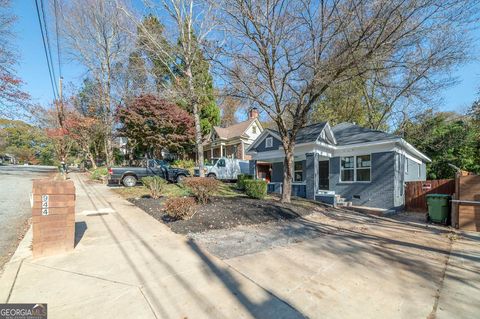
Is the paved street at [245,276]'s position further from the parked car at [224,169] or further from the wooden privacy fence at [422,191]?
the parked car at [224,169]

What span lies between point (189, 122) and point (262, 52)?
13801 mm

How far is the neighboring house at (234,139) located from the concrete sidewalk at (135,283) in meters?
20.8

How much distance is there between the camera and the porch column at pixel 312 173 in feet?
41.1

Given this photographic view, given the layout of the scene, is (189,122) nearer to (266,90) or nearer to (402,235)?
(266,90)

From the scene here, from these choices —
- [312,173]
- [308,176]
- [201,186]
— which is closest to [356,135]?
[312,173]

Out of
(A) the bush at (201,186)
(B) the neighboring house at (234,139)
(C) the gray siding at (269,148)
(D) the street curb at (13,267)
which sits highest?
(B) the neighboring house at (234,139)

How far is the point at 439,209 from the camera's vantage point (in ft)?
27.1

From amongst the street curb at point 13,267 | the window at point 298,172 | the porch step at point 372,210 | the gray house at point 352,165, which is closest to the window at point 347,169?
the gray house at point 352,165

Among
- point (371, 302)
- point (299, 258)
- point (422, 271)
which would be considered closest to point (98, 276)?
point (299, 258)

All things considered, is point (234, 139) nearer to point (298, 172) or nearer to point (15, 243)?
point (298, 172)

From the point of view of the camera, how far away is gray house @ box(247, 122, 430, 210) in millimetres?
11195

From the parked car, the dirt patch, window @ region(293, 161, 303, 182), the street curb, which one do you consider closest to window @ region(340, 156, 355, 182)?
window @ region(293, 161, 303, 182)

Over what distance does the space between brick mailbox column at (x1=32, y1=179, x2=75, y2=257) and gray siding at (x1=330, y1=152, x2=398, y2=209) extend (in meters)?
12.3

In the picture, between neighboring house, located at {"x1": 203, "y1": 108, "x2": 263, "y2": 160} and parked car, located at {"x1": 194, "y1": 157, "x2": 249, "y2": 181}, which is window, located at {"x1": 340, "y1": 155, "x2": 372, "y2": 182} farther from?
neighboring house, located at {"x1": 203, "y1": 108, "x2": 263, "y2": 160}
